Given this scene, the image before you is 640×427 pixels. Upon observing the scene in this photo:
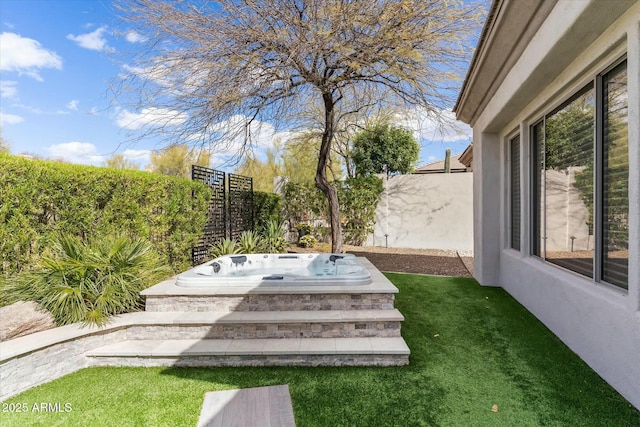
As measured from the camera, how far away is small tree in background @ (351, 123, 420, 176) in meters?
16.6

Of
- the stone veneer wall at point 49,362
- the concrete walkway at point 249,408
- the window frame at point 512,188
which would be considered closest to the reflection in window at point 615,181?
the window frame at point 512,188

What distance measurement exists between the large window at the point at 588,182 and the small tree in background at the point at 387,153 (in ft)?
39.7

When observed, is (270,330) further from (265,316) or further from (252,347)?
(252,347)

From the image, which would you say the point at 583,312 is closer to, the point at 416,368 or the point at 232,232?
the point at 416,368

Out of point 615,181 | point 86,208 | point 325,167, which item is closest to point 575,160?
point 615,181

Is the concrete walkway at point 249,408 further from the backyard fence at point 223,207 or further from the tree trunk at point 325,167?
the tree trunk at point 325,167

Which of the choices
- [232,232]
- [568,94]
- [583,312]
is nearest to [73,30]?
[232,232]

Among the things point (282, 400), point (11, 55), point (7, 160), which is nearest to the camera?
point (282, 400)

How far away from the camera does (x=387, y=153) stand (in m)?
16.8

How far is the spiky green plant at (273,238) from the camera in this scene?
9.34 m

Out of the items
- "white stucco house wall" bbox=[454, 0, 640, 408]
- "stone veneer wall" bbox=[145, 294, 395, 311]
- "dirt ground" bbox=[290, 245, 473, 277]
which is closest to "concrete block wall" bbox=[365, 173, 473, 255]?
"dirt ground" bbox=[290, 245, 473, 277]

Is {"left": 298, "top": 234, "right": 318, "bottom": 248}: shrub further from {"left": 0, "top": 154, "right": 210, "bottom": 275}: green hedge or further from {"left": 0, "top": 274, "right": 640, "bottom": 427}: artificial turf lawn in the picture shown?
{"left": 0, "top": 274, "right": 640, "bottom": 427}: artificial turf lawn

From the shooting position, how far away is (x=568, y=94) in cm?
371

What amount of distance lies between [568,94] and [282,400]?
4519 mm
